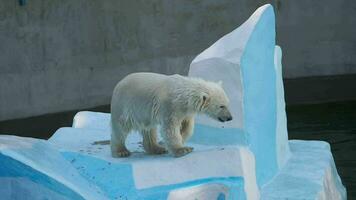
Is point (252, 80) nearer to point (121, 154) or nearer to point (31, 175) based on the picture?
point (121, 154)

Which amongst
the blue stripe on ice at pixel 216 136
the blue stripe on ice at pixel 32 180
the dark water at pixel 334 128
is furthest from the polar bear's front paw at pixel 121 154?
the dark water at pixel 334 128

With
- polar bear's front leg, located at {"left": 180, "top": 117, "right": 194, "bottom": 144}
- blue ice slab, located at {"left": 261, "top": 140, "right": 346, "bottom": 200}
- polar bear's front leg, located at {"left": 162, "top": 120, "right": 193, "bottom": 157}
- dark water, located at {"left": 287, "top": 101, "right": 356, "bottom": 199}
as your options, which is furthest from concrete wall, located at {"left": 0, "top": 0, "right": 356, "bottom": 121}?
polar bear's front leg, located at {"left": 162, "top": 120, "right": 193, "bottom": 157}

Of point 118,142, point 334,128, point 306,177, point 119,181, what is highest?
point 118,142

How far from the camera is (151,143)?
14.9 ft

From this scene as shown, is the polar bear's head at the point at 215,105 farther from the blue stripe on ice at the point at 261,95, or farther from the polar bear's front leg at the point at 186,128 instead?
the blue stripe on ice at the point at 261,95

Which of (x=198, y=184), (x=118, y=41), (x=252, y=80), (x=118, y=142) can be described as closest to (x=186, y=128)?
(x=118, y=142)

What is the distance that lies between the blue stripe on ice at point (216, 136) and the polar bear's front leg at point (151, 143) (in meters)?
0.43

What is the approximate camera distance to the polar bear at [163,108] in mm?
4188

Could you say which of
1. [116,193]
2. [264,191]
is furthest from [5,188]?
[264,191]

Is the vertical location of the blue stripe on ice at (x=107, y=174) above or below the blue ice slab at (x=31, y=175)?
below

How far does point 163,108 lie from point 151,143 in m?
0.41

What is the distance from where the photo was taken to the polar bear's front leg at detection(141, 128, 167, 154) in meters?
4.54

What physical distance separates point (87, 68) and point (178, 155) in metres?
6.30

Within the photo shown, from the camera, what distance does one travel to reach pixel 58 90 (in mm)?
10016
